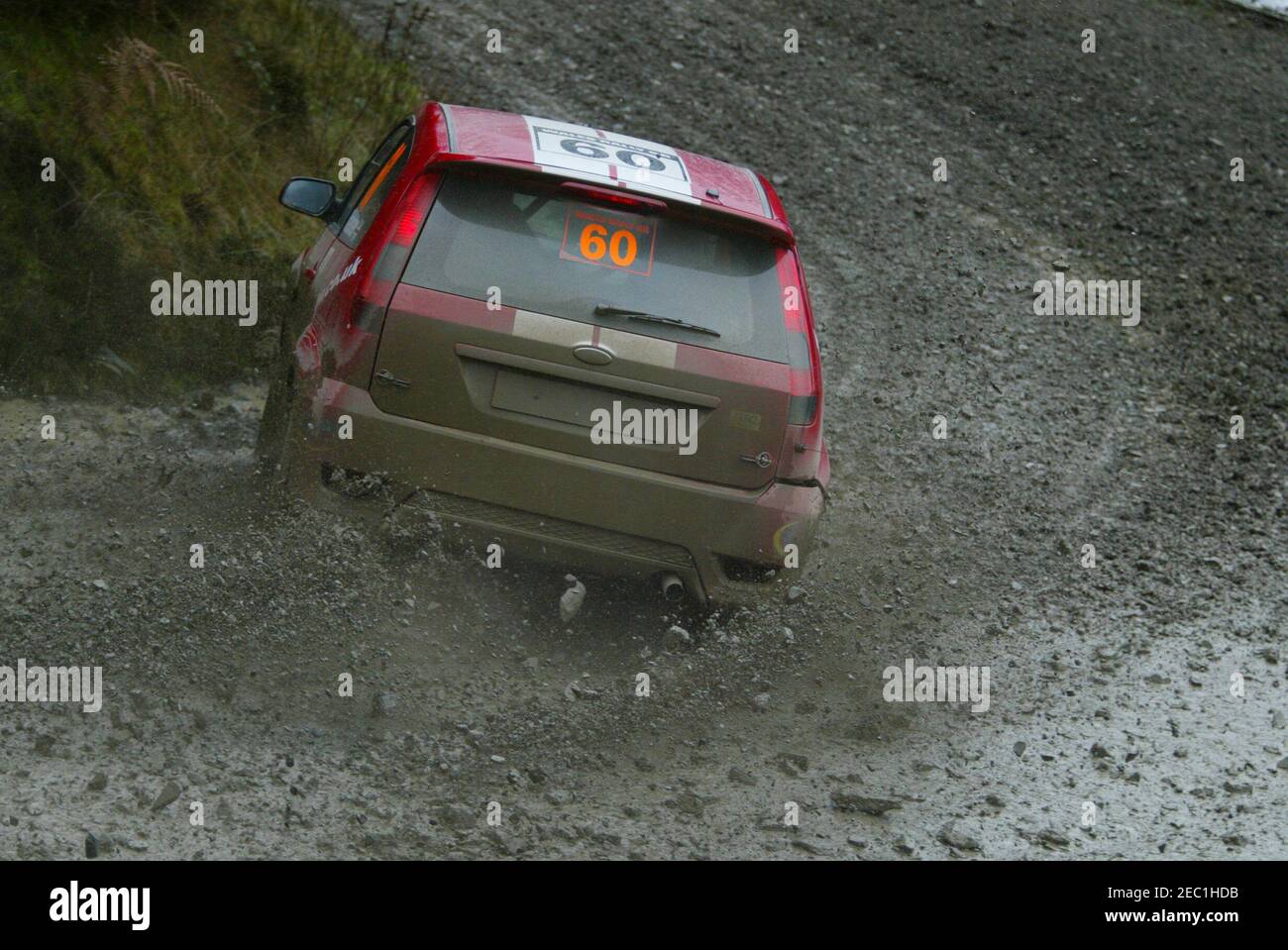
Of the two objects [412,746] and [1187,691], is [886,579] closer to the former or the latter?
[1187,691]

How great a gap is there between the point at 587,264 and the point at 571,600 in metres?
1.51

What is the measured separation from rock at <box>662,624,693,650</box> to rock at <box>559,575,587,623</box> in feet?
1.34

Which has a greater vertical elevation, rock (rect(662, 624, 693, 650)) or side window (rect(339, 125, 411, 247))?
side window (rect(339, 125, 411, 247))

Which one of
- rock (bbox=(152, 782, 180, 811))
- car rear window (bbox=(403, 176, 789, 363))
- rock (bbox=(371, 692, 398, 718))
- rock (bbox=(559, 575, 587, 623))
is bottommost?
rock (bbox=(152, 782, 180, 811))

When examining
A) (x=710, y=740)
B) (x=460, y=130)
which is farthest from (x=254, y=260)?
(x=710, y=740)

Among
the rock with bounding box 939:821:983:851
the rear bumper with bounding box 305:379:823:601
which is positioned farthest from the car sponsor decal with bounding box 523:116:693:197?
the rock with bounding box 939:821:983:851

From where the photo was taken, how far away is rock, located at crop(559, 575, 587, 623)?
241 inches

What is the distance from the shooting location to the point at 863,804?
533 cm

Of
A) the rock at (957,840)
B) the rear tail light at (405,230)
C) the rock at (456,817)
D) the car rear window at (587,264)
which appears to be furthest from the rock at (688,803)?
the rear tail light at (405,230)

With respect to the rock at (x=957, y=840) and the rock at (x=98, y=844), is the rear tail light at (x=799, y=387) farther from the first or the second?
the rock at (x=98, y=844)

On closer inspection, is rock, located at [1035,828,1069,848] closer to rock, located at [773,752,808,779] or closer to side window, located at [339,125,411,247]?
rock, located at [773,752,808,779]

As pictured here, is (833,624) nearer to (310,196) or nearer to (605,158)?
(605,158)

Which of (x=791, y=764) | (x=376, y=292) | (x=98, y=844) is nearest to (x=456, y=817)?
(x=98, y=844)

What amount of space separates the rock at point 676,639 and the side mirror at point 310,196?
8.83ft
